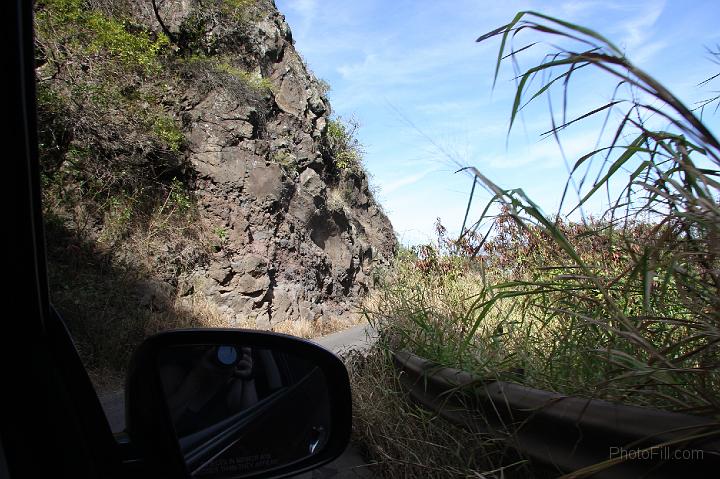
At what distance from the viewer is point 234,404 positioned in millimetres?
1980

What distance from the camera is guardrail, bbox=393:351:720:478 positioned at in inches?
66.4

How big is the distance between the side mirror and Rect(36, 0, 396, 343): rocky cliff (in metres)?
6.62

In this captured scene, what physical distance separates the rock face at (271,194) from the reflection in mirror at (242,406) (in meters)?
9.83

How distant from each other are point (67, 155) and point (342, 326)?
285 inches

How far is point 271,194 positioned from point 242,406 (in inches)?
475

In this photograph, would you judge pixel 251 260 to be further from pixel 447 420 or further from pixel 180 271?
pixel 447 420

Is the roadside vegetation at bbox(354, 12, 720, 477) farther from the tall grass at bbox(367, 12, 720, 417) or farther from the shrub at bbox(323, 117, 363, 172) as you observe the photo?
the shrub at bbox(323, 117, 363, 172)

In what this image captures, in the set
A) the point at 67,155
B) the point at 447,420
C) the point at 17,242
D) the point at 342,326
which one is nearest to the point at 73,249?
the point at 67,155

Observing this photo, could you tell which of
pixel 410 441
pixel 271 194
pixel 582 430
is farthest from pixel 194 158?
pixel 582 430

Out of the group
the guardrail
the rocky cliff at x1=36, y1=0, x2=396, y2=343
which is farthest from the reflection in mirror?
the rocky cliff at x1=36, y1=0, x2=396, y2=343

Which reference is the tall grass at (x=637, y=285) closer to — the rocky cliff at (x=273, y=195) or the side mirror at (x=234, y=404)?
the side mirror at (x=234, y=404)

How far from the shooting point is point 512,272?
5539mm

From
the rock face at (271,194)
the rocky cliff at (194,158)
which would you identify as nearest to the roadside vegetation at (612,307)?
the rocky cliff at (194,158)

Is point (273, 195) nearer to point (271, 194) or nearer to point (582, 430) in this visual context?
point (271, 194)
